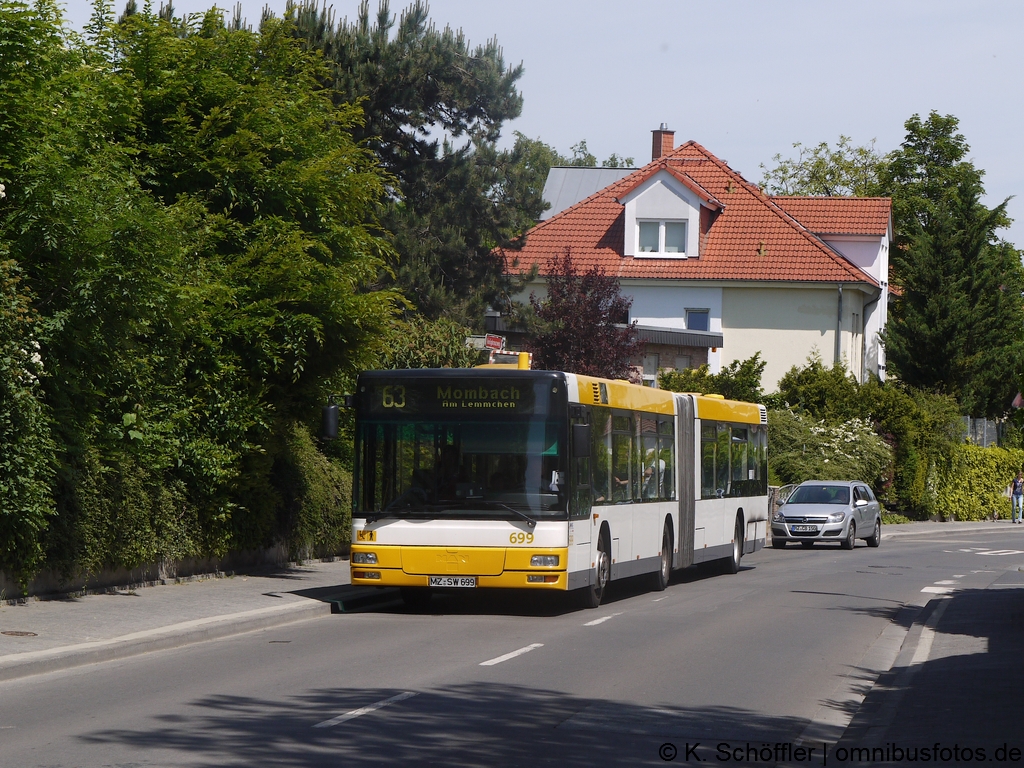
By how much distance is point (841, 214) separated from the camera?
187 feet

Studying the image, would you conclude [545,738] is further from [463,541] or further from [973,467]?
[973,467]

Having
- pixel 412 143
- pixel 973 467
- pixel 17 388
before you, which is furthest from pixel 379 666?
pixel 973 467

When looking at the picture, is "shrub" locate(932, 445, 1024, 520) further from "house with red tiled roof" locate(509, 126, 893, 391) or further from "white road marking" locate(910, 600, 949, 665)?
"white road marking" locate(910, 600, 949, 665)

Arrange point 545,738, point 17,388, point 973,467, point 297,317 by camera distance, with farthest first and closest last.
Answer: point 973,467
point 297,317
point 17,388
point 545,738

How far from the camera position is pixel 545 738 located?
29.3 feet

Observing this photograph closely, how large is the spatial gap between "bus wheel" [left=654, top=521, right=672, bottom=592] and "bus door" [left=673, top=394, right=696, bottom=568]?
0.36m

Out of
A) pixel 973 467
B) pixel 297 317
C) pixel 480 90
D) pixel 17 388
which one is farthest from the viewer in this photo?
pixel 973 467

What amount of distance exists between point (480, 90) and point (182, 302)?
25.5 meters

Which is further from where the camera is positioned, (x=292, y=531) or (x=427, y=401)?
(x=292, y=531)

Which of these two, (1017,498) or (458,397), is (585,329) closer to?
(458,397)

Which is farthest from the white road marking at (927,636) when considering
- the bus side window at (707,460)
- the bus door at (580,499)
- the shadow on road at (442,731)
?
the bus side window at (707,460)

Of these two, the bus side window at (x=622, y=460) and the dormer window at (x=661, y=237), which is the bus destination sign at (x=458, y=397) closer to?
the bus side window at (x=622, y=460)

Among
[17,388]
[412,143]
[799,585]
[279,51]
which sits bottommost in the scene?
[799,585]

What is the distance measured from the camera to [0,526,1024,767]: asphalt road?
8508 mm
